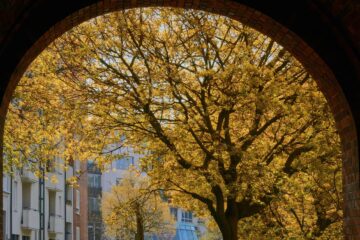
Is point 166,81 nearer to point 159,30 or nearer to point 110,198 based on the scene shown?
point 159,30

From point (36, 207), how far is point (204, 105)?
22825 mm

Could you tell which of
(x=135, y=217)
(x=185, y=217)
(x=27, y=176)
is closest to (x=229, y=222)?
(x=27, y=176)

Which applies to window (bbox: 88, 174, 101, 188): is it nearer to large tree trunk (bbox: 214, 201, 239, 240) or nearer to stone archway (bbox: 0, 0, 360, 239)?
large tree trunk (bbox: 214, 201, 239, 240)

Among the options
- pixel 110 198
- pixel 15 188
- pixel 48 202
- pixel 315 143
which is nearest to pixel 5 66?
pixel 315 143

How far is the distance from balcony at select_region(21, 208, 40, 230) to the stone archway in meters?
29.9

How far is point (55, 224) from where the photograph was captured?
42.2 metres

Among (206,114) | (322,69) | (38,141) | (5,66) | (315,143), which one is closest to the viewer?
(5,66)

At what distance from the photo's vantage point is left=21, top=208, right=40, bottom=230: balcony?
36.1 meters

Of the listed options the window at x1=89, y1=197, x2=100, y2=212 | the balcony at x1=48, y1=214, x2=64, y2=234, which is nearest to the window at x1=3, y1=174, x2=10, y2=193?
the balcony at x1=48, y1=214, x2=64, y2=234

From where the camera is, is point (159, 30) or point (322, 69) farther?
point (159, 30)

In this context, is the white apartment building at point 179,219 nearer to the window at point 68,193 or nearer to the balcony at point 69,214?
the balcony at point 69,214

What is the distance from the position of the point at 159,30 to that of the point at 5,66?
1281 centimetres

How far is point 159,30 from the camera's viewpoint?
1967 centimetres

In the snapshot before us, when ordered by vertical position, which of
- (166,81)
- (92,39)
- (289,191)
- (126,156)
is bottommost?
(289,191)
